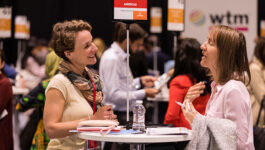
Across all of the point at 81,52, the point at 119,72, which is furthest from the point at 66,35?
the point at 119,72

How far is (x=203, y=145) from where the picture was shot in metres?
2.38

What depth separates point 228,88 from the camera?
249 cm

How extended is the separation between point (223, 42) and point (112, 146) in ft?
4.95

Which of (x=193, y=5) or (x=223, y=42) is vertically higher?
→ (x=193, y=5)

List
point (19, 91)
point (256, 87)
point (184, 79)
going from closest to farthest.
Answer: point (184, 79), point (256, 87), point (19, 91)

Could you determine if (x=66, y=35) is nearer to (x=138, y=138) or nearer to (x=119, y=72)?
(x=138, y=138)

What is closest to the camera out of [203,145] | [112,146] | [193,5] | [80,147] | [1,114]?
[203,145]

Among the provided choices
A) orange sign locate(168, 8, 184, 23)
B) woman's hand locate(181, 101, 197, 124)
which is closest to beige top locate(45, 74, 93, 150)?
woman's hand locate(181, 101, 197, 124)

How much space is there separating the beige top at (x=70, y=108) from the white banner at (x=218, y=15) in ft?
11.4

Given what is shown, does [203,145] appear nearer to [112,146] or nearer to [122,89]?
[112,146]

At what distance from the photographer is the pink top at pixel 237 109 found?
244cm

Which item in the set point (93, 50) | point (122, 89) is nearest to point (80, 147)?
point (93, 50)

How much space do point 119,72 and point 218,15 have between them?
2325 millimetres

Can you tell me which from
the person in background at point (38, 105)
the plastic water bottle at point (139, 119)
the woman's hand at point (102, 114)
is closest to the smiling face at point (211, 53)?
the plastic water bottle at point (139, 119)
